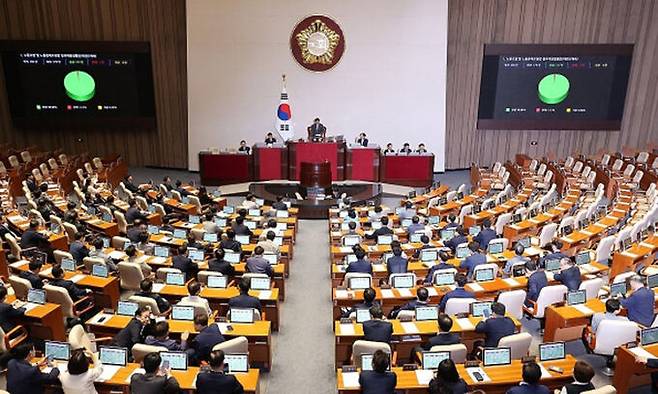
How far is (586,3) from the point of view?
2067 centimetres

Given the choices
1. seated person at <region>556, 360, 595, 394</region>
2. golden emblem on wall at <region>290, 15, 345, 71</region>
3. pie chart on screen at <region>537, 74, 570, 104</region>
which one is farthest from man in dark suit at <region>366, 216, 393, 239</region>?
pie chart on screen at <region>537, 74, 570, 104</region>

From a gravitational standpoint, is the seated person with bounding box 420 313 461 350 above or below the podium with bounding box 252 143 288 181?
below

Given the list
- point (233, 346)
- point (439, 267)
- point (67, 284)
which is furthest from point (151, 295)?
point (439, 267)

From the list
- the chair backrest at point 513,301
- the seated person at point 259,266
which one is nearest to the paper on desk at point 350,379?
the chair backrest at point 513,301

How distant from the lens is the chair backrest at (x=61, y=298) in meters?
8.25

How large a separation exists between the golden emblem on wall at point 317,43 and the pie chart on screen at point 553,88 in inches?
314

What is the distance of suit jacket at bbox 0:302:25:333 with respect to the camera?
7.57 meters

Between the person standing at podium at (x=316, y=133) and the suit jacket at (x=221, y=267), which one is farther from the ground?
the person standing at podium at (x=316, y=133)

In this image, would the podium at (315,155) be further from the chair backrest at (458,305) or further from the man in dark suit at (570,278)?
the chair backrest at (458,305)

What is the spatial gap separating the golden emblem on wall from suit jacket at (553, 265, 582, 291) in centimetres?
1365

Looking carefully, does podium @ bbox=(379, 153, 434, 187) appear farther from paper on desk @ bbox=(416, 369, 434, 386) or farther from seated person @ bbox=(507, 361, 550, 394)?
seated person @ bbox=(507, 361, 550, 394)

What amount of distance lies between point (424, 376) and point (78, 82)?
1949cm

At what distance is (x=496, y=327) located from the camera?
7.03 metres

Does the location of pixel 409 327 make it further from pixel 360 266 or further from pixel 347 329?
pixel 360 266
